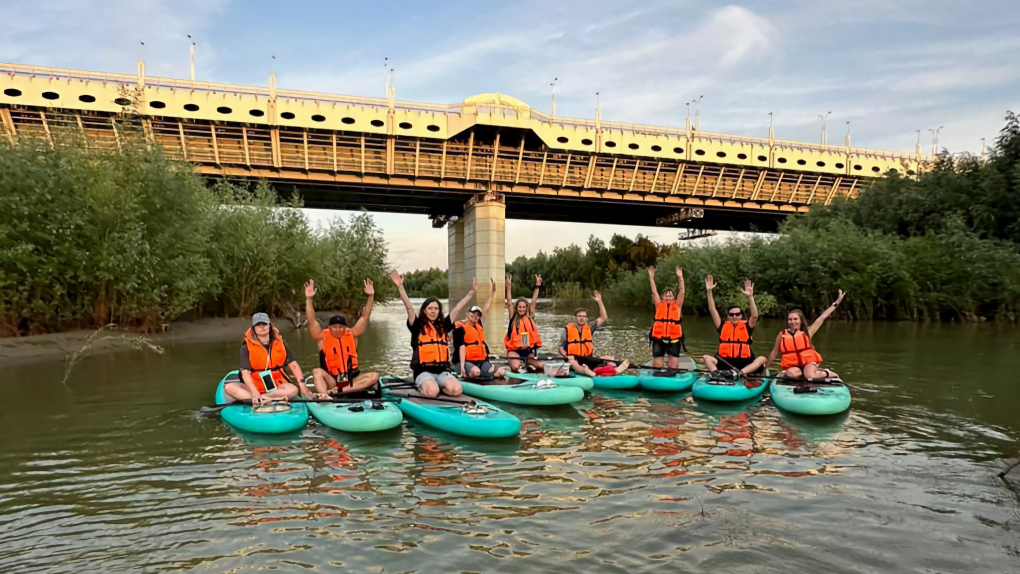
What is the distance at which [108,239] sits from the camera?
583 inches

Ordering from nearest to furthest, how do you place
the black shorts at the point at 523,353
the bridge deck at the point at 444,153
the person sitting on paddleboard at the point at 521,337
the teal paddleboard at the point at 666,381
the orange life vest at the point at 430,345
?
1. the orange life vest at the point at 430,345
2. the teal paddleboard at the point at 666,381
3. the person sitting on paddleboard at the point at 521,337
4. the black shorts at the point at 523,353
5. the bridge deck at the point at 444,153

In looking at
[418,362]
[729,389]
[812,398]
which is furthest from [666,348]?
[418,362]

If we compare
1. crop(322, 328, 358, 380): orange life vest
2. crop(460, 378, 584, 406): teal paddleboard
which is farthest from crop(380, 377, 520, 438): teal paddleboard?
crop(460, 378, 584, 406): teal paddleboard

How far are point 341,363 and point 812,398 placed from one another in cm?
629

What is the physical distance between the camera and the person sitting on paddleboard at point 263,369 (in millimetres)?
8156

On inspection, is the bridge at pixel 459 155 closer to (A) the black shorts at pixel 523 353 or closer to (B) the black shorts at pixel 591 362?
(A) the black shorts at pixel 523 353

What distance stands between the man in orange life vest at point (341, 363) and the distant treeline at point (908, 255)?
21.4 m

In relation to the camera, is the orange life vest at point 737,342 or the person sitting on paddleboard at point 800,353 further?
the orange life vest at point 737,342

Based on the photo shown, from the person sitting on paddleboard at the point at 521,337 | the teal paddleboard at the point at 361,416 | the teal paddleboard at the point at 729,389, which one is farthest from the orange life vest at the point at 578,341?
the teal paddleboard at the point at 361,416

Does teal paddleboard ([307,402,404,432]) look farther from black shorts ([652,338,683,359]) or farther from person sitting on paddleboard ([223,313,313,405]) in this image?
black shorts ([652,338,683,359])

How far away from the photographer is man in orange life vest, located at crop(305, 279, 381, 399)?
8.48 meters

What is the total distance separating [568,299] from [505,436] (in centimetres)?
4175

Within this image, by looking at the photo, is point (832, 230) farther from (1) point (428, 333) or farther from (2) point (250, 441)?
(2) point (250, 441)

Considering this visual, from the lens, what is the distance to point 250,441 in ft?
24.3
